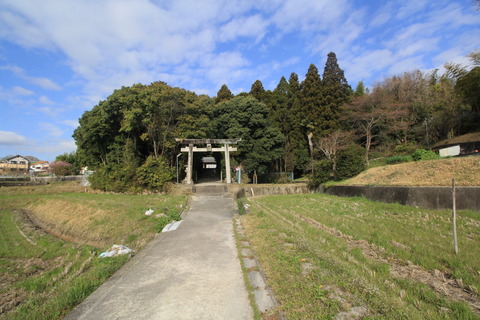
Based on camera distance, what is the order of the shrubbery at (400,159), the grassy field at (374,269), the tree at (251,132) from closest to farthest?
the grassy field at (374,269), the shrubbery at (400,159), the tree at (251,132)

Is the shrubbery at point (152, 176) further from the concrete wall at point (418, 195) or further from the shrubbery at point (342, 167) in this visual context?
the shrubbery at point (342, 167)

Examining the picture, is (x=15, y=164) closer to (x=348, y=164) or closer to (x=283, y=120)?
(x=283, y=120)

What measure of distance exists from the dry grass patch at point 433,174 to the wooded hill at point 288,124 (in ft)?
13.5

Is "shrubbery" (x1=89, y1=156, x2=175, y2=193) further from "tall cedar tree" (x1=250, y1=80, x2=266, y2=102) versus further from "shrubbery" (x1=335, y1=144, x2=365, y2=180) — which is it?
"tall cedar tree" (x1=250, y1=80, x2=266, y2=102)

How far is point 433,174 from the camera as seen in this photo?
10586mm

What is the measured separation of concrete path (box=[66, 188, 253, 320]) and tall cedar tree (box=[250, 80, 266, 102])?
26.5 metres

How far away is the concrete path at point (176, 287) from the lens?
275 cm

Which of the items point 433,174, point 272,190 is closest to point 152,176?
point 272,190

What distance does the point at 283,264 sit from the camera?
382 cm

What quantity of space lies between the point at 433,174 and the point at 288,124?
17.4 m

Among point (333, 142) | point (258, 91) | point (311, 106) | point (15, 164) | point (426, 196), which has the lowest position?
point (426, 196)

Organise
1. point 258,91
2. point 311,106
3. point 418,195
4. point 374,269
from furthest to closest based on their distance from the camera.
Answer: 1. point 258,91
2. point 311,106
3. point 418,195
4. point 374,269

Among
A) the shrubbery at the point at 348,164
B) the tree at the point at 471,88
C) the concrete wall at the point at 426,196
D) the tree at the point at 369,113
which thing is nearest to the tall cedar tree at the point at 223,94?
the tree at the point at 369,113

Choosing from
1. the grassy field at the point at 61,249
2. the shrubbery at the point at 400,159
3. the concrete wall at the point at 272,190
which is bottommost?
the grassy field at the point at 61,249
